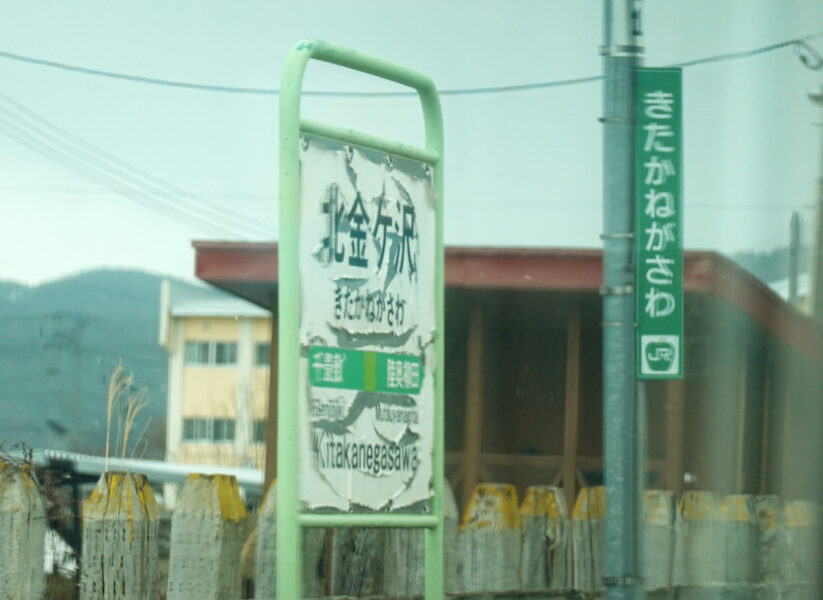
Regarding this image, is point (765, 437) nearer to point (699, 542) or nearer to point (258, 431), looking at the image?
point (699, 542)

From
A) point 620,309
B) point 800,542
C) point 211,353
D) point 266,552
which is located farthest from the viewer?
point 211,353

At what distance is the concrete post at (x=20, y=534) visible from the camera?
9.94 feet

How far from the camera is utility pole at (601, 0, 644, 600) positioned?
11.4 ft

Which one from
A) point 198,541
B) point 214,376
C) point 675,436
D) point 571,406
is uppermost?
point 214,376

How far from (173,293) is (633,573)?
199 cm

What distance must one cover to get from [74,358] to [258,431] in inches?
37.2

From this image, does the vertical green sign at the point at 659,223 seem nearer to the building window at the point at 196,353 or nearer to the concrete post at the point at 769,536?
the concrete post at the point at 769,536

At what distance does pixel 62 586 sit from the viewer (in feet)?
10.7

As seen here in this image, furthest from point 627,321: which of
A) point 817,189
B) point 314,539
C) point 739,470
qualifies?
point 314,539

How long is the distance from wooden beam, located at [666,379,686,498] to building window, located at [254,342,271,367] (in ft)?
5.43

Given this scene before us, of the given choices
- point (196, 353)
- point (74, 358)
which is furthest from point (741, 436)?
point (74, 358)

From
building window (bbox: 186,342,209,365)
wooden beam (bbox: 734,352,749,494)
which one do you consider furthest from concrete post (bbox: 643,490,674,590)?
building window (bbox: 186,342,209,365)

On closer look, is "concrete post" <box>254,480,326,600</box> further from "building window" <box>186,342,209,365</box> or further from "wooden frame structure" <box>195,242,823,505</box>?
"wooden frame structure" <box>195,242,823,505</box>

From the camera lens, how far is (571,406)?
17.6 ft
